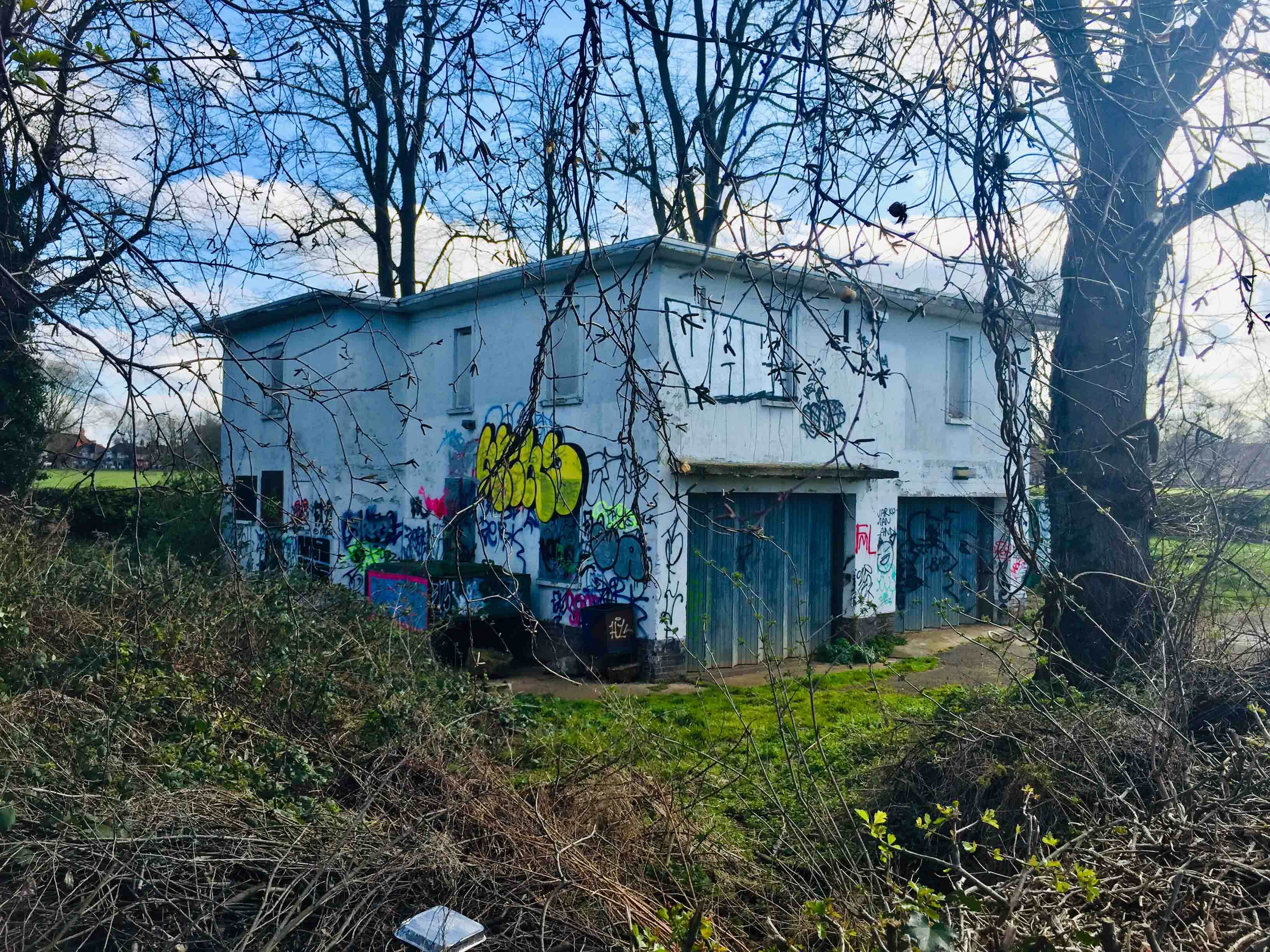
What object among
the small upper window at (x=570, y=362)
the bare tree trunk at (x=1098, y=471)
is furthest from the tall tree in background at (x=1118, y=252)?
the small upper window at (x=570, y=362)

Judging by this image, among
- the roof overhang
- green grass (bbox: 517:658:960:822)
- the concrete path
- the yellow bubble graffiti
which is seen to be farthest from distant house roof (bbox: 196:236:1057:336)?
the concrete path

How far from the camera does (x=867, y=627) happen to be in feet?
48.9

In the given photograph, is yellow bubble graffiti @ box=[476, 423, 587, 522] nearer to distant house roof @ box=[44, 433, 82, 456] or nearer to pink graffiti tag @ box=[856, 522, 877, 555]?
pink graffiti tag @ box=[856, 522, 877, 555]

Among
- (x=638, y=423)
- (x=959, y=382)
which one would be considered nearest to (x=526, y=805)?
(x=638, y=423)

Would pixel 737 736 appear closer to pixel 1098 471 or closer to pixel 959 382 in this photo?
pixel 1098 471

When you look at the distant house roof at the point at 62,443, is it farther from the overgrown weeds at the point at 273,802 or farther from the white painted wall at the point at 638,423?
the white painted wall at the point at 638,423

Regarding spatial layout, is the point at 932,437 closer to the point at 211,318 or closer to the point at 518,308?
the point at 518,308

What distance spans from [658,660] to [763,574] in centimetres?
218

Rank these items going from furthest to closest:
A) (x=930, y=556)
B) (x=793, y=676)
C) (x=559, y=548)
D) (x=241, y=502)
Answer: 1. (x=930, y=556)
2. (x=559, y=548)
3. (x=793, y=676)
4. (x=241, y=502)

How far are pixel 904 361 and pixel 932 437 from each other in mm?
1481

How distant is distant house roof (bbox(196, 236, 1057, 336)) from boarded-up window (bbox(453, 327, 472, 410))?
1.67ft

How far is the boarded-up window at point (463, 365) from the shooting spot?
14.8 metres

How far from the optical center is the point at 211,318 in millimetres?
4363

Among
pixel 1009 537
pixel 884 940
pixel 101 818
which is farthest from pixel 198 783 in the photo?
pixel 1009 537
